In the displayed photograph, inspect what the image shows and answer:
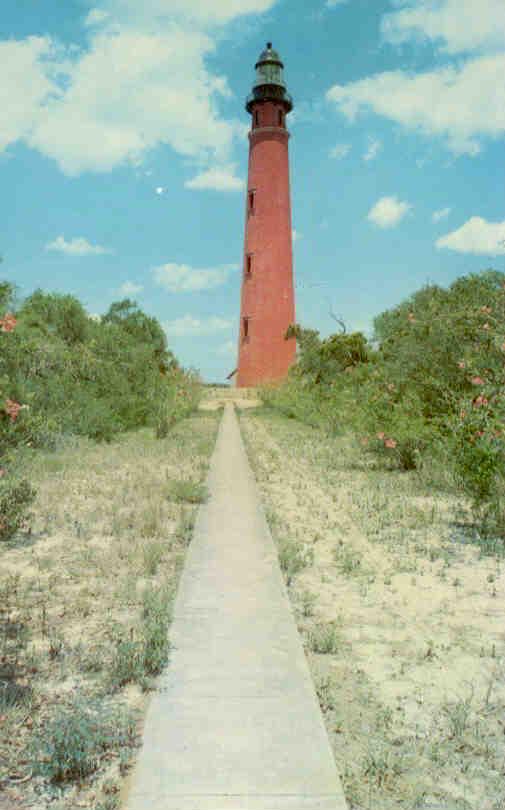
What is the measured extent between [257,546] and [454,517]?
3.04 metres

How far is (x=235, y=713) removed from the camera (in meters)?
3.53

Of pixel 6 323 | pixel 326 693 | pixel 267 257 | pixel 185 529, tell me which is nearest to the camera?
pixel 326 693

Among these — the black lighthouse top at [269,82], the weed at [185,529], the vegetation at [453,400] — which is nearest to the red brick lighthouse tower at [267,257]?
the black lighthouse top at [269,82]

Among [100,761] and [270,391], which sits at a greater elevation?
[270,391]

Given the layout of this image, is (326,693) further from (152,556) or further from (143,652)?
(152,556)

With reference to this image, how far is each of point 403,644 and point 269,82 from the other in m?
45.5

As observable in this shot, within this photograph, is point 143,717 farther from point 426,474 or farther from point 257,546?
point 426,474

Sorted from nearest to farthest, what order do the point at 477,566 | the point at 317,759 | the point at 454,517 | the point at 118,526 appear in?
the point at 317,759 < the point at 477,566 < the point at 118,526 < the point at 454,517

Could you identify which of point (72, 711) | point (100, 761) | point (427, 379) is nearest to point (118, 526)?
point (72, 711)

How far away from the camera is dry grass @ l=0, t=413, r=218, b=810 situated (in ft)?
A: 10.4

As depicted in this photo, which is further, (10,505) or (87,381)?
(87,381)

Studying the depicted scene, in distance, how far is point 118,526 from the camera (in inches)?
319

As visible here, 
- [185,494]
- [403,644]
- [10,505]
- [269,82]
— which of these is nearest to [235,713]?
[403,644]

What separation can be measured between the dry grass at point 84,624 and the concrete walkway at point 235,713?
0.50 ft
